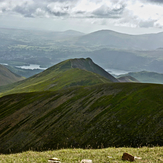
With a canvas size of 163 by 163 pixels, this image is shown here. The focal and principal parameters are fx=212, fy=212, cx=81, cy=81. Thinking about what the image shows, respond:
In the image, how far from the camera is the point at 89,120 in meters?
68.6

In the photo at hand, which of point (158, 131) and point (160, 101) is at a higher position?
point (160, 101)

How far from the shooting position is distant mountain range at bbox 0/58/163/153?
51812 mm

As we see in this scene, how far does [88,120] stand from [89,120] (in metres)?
0.45

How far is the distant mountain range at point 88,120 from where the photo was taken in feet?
170

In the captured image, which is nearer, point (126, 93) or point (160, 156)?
point (160, 156)

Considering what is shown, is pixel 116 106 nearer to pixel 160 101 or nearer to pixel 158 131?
pixel 160 101

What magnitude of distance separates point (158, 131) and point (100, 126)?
1892 centimetres

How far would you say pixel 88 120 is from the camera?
68875mm

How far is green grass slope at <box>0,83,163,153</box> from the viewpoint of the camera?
5181cm

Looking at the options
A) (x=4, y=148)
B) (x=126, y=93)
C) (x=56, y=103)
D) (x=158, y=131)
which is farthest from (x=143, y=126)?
Result: (x=56, y=103)

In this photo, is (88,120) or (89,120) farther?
(88,120)

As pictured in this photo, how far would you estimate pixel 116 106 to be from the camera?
236 ft

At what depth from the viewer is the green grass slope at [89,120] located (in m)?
51.8

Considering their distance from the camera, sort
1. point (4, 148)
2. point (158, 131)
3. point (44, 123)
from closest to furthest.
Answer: point (158, 131) < point (4, 148) < point (44, 123)
